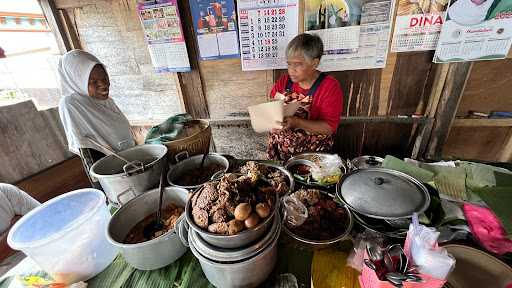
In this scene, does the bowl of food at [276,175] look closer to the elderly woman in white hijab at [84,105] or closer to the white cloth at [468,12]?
the elderly woman in white hijab at [84,105]

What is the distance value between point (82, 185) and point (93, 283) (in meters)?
3.70

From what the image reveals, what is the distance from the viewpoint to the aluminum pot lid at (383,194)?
102 centimetres

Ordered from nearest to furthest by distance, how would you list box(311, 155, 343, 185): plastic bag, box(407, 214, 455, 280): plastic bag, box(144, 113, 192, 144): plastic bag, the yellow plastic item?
box(407, 214, 455, 280): plastic bag
the yellow plastic item
box(311, 155, 343, 185): plastic bag
box(144, 113, 192, 144): plastic bag

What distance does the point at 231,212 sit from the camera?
0.86m

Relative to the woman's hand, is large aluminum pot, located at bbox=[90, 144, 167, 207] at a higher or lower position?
lower

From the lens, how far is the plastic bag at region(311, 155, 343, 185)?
4.91 ft

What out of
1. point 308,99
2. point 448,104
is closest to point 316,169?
point 308,99

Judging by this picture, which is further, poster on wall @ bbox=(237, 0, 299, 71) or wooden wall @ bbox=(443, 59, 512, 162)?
poster on wall @ bbox=(237, 0, 299, 71)

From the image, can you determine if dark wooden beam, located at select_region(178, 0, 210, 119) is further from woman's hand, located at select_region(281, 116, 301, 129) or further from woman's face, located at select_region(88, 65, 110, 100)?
woman's hand, located at select_region(281, 116, 301, 129)

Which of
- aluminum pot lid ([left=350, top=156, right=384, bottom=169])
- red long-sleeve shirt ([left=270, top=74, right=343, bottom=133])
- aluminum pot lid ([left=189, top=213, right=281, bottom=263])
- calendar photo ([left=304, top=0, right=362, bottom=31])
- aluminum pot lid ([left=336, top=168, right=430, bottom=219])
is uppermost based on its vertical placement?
calendar photo ([left=304, top=0, right=362, bottom=31])

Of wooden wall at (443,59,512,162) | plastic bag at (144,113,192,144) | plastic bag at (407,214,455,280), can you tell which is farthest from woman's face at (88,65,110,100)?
wooden wall at (443,59,512,162)

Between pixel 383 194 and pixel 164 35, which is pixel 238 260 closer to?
pixel 383 194

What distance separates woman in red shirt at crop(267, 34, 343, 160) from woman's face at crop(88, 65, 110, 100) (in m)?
1.67

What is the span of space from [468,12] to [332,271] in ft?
9.65
